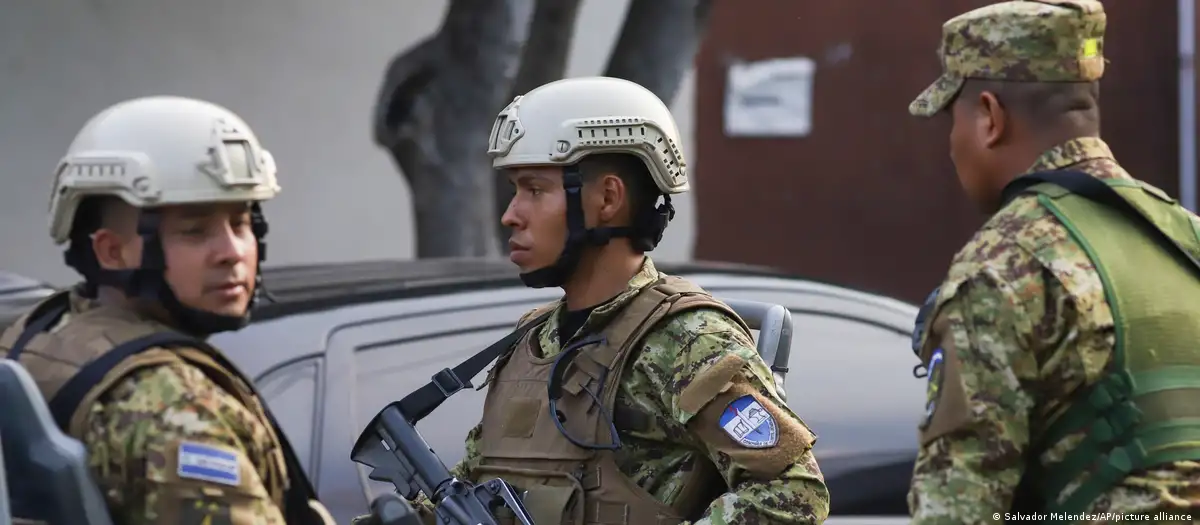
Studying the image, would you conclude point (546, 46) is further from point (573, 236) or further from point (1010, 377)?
point (1010, 377)

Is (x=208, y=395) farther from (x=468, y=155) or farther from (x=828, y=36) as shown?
(x=828, y=36)

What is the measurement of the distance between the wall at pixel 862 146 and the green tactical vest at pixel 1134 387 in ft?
26.2

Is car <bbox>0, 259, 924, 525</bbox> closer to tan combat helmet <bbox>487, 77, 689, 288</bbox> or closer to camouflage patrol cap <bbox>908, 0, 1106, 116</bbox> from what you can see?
tan combat helmet <bbox>487, 77, 689, 288</bbox>

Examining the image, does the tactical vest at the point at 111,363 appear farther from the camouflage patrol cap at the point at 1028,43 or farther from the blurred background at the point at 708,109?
the blurred background at the point at 708,109

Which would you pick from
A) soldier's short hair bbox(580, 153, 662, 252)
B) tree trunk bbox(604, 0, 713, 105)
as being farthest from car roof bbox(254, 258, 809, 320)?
tree trunk bbox(604, 0, 713, 105)

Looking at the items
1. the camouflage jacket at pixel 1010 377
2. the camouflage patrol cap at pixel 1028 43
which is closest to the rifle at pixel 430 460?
the camouflage jacket at pixel 1010 377

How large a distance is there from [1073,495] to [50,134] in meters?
7.67

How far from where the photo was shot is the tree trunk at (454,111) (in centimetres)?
614

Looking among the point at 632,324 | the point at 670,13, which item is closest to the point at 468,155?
the point at 670,13

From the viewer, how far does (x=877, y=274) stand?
34.7ft

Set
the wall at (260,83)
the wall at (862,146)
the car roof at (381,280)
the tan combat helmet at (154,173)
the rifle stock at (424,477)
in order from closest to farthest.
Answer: the tan combat helmet at (154,173), the rifle stock at (424,477), the car roof at (381,280), the wall at (260,83), the wall at (862,146)

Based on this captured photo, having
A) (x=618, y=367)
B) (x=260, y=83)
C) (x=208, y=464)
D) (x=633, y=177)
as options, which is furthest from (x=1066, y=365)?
(x=260, y=83)

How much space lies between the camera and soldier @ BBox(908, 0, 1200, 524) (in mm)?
2365

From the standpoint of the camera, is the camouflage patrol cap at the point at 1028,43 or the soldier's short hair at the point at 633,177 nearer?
the camouflage patrol cap at the point at 1028,43
